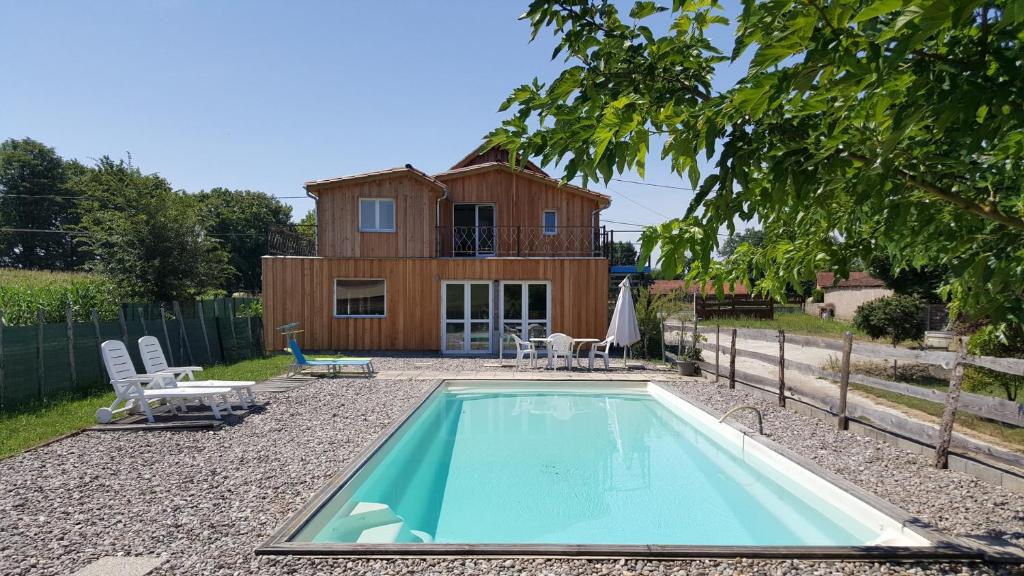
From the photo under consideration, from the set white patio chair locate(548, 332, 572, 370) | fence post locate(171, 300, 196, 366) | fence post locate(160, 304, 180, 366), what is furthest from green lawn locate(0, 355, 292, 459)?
white patio chair locate(548, 332, 572, 370)

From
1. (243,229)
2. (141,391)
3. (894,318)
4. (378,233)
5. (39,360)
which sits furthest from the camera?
(243,229)

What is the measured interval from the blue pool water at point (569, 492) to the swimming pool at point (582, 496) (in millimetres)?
18

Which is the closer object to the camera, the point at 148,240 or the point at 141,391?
the point at 141,391

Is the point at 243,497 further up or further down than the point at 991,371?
further down

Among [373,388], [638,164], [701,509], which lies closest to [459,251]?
[373,388]

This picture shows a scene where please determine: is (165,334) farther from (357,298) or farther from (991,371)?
(991,371)

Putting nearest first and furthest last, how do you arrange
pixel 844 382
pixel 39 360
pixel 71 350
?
1. pixel 844 382
2. pixel 39 360
3. pixel 71 350

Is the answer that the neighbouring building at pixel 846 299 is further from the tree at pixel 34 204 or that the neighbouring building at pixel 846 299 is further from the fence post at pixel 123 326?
the tree at pixel 34 204

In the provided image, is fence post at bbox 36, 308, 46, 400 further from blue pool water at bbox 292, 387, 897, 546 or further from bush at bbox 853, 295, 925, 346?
bush at bbox 853, 295, 925, 346

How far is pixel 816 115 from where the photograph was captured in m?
2.50

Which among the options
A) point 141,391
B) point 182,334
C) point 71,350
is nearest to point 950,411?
point 141,391

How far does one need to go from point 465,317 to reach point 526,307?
1884 mm

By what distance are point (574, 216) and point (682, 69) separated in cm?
1608

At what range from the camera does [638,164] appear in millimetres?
2279
